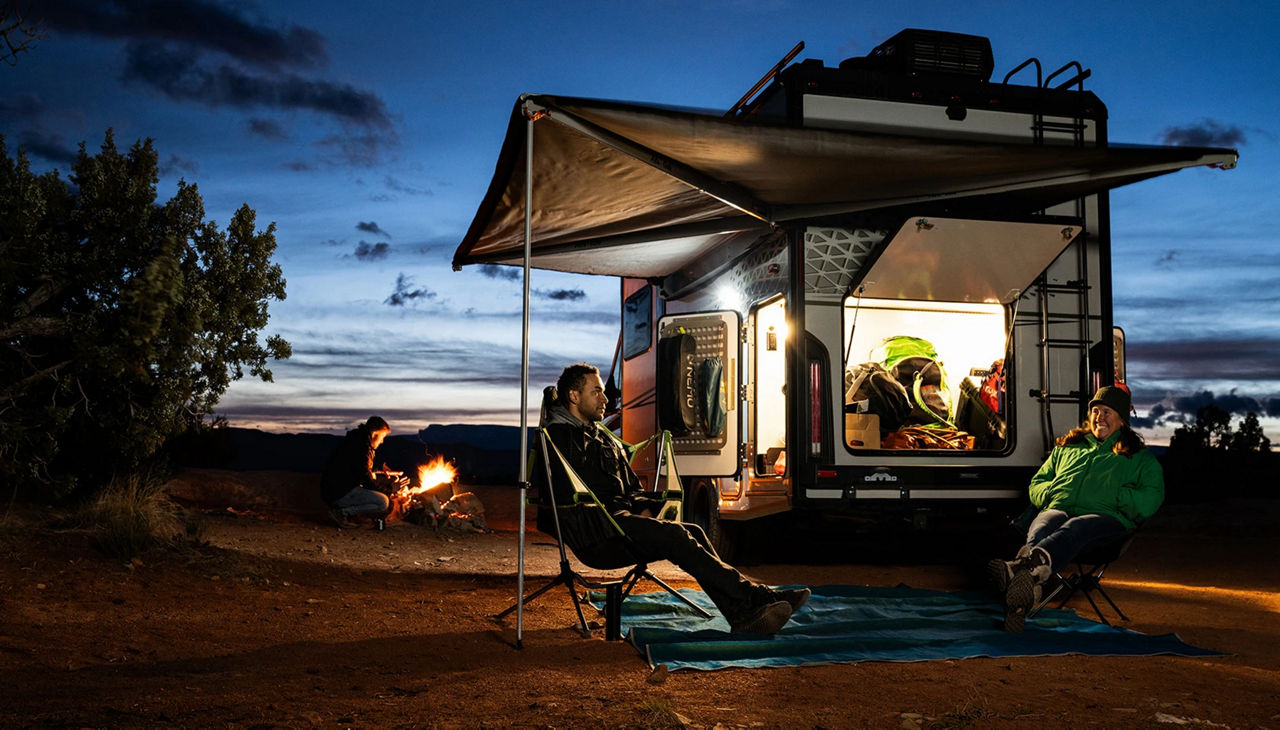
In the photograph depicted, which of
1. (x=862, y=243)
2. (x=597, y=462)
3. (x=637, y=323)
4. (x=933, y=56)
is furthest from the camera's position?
(x=637, y=323)

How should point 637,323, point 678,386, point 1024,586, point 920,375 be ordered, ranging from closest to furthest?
1. point 1024,586
2. point 678,386
3. point 920,375
4. point 637,323

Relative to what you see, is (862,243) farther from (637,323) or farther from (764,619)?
(637,323)

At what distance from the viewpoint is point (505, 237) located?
281 inches

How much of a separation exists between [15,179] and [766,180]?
539 centimetres

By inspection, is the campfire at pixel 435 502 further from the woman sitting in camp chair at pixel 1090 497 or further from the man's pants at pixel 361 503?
the woman sitting in camp chair at pixel 1090 497

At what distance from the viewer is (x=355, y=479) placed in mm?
9430

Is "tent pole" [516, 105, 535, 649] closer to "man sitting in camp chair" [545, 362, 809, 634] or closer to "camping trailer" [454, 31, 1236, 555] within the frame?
"camping trailer" [454, 31, 1236, 555]

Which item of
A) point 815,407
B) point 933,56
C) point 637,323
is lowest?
point 815,407

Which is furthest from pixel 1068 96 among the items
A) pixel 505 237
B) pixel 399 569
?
pixel 399 569

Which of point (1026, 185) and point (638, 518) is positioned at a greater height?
point (1026, 185)

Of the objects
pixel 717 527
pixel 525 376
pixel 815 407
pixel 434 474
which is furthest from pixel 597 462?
pixel 434 474

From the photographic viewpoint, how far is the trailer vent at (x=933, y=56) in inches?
262

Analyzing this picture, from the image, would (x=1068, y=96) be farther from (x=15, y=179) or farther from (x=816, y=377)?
(x=15, y=179)

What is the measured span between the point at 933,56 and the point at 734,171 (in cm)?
206
